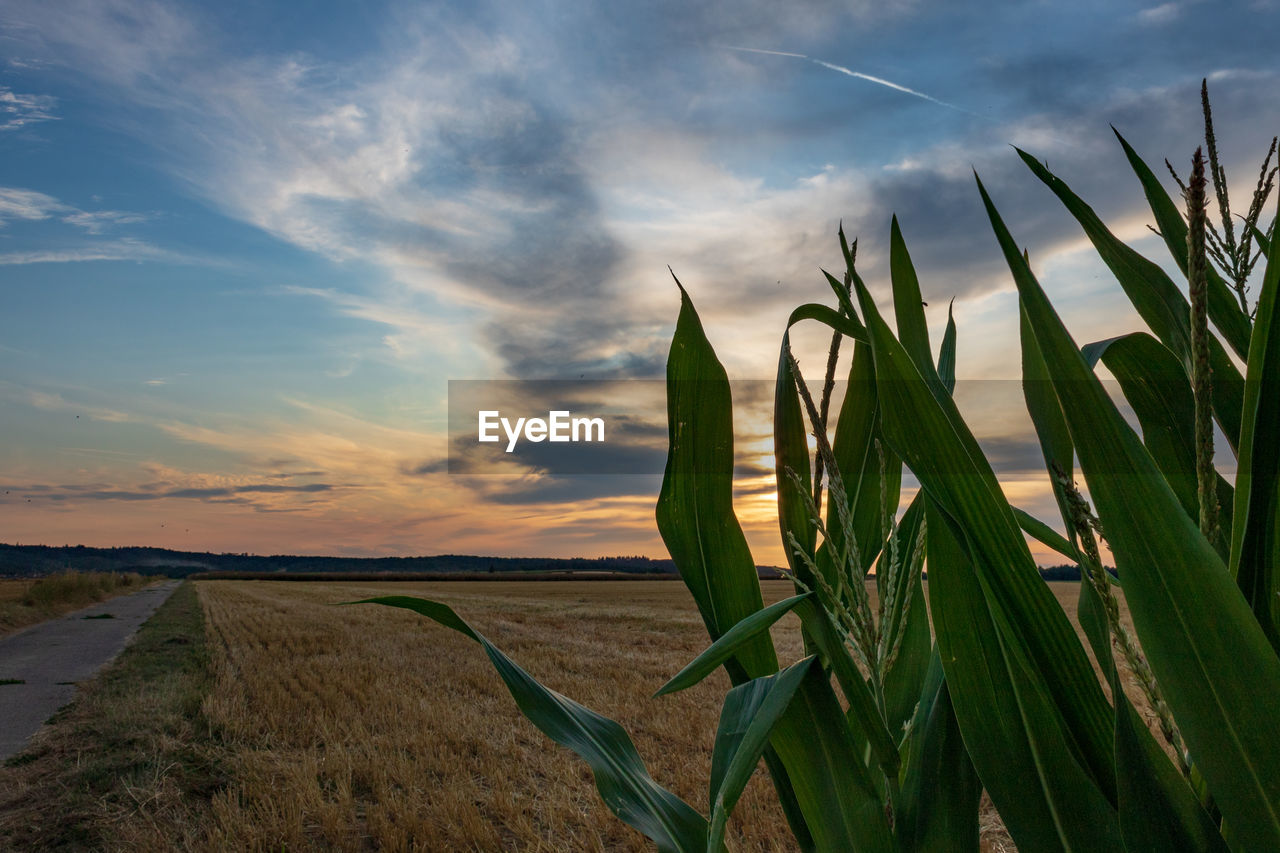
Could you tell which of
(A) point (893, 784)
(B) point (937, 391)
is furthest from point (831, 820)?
(B) point (937, 391)

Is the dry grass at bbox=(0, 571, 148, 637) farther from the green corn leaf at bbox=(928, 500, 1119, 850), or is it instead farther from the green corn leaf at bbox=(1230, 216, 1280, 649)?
the green corn leaf at bbox=(1230, 216, 1280, 649)

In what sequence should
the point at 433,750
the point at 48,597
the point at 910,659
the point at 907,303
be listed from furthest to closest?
1. the point at 48,597
2. the point at 433,750
3. the point at 910,659
4. the point at 907,303

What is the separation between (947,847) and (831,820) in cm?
13

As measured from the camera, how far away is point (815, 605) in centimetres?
81

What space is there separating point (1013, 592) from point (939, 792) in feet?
1.07

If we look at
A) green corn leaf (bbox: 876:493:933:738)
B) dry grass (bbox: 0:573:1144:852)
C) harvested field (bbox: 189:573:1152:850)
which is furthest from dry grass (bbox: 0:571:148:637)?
green corn leaf (bbox: 876:493:933:738)

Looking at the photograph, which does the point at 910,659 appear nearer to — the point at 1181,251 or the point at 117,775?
the point at 1181,251

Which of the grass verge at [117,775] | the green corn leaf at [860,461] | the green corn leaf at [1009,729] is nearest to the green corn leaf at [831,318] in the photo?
the green corn leaf at [860,461]

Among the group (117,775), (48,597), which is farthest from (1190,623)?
(48,597)

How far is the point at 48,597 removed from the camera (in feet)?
79.7

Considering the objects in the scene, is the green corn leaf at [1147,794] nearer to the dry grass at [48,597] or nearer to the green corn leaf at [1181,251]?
the green corn leaf at [1181,251]

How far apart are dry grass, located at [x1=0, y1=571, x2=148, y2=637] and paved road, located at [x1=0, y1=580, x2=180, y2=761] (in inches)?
21.0

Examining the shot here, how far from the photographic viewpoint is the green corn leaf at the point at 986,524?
2.20ft

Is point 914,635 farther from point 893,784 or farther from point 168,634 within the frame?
point 168,634
